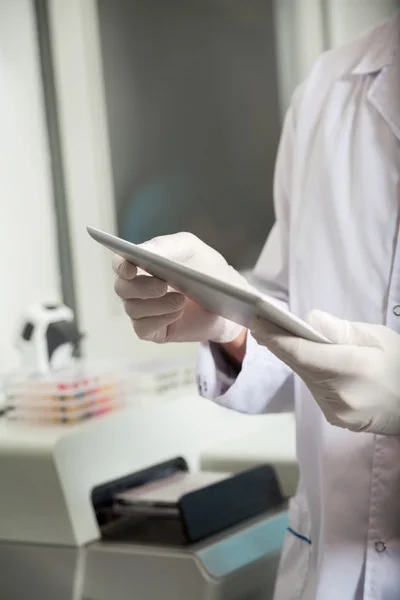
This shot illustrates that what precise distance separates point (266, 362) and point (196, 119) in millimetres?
743

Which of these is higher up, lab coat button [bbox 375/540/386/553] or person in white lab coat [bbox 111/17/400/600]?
person in white lab coat [bbox 111/17/400/600]

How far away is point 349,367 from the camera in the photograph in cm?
55

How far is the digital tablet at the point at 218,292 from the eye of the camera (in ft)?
1.58

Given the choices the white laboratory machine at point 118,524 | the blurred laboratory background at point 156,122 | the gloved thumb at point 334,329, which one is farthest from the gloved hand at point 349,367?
the blurred laboratory background at point 156,122

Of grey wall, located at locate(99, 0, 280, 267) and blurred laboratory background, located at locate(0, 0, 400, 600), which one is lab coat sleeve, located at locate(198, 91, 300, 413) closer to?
blurred laboratory background, located at locate(0, 0, 400, 600)

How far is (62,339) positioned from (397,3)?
760 mm

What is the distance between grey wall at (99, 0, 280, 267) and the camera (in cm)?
137

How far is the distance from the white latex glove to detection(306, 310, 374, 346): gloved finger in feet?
0.34

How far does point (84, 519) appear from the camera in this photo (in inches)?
33.7

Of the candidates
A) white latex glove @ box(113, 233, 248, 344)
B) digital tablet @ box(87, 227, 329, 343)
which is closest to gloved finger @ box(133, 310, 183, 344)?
white latex glove @ box(113, 233, 248, 344)

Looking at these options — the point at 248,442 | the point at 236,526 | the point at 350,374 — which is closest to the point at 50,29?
the point at 248,442

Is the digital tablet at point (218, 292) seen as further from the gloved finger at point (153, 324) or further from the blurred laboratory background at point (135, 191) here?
the blurred laboratory background at point (135, 191)

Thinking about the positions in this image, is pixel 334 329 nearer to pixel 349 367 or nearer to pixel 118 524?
pixel 349 367

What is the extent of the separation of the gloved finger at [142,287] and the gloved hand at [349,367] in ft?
0.37
